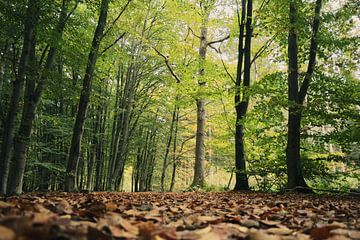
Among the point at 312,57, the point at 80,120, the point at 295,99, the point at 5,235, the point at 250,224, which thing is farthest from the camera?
the point at 312,57

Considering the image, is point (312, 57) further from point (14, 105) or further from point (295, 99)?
point (14, 105)

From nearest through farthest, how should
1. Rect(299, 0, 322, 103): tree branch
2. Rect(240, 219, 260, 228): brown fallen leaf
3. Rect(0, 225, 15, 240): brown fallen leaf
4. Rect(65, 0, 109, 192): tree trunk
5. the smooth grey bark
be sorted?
Rect(0, 225, 15, 240): brown fallen leaf < Rect(240, 219, 260, 228): brown fallen leaf < the smooth grey bark < Rect(65, 0, 109, 192): tree trunk < Rect(299, 0, 322, 103): tree branch

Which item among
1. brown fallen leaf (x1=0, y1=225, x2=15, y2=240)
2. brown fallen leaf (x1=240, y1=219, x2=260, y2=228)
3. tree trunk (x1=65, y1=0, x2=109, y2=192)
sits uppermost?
tree trunk (x1=65, y1=0, x2=109, y2=192)

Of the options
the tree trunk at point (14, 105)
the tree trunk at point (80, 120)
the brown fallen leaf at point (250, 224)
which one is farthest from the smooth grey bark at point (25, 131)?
the brown fallen leaf at point (250, 224)

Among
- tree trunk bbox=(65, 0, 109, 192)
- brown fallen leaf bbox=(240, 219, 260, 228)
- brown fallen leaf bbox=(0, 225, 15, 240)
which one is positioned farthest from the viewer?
tree trunk bbox=(65, 0, 109, 192)

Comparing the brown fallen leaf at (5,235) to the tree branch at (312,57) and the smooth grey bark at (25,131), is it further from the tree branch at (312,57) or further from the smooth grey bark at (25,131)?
the tree branch at (312,57)

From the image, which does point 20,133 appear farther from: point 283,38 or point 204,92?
point 283,38

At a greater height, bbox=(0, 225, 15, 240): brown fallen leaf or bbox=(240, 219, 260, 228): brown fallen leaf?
bbox=(0, 225, 15, 240): brown fallen leaf

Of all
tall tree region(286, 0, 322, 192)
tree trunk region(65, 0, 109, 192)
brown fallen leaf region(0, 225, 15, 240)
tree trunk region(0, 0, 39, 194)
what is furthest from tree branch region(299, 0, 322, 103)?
brown fallen leaf region(0, 225, 15, 240)

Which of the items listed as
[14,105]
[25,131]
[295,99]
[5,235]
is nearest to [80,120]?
[25,131]

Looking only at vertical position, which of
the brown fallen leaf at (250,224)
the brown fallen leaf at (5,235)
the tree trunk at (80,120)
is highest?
the tree trunk at (80,120)

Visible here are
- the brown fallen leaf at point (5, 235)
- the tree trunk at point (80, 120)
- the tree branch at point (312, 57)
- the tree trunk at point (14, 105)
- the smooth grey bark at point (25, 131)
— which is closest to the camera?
the brown fallen leaf at point (5, 235)

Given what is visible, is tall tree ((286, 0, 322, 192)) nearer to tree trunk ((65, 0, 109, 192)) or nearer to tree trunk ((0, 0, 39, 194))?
tree trunk ((65, 0, 109, 192))

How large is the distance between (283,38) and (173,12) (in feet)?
23.0
